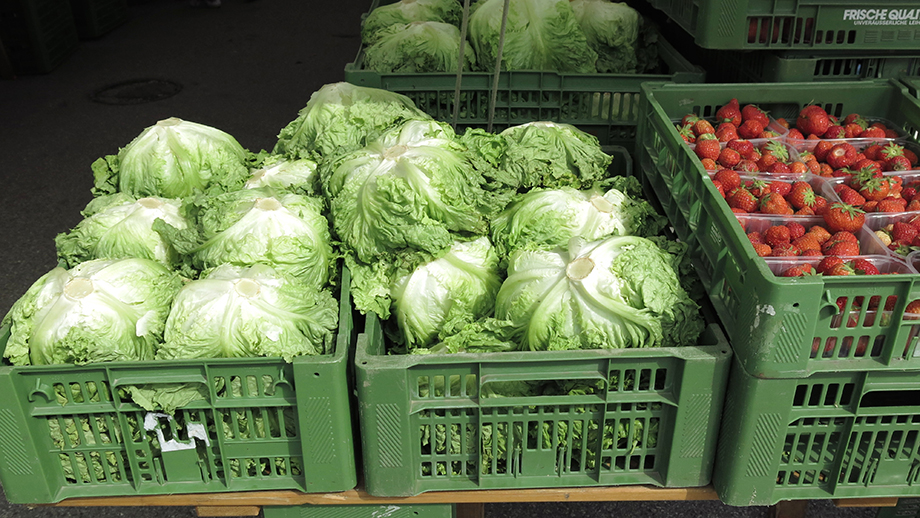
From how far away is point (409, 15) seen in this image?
4426 millimetres

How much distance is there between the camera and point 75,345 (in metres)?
2.13

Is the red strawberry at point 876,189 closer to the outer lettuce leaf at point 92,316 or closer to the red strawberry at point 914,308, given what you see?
the red strawberry at point 914,308

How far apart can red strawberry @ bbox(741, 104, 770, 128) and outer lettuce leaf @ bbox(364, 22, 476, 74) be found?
1502 millimetres

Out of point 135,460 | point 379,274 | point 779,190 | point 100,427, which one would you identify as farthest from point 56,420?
point 779,190

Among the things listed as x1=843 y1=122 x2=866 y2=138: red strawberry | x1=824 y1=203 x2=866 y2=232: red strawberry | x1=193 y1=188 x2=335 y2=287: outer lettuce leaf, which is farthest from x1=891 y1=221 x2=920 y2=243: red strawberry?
x1=193 y1=188 x2=335 y2=287: outer lettuce leaf

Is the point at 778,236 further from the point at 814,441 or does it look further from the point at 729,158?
the point at 814,441

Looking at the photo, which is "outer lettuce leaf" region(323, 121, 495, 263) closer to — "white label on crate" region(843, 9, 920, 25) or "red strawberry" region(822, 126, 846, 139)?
"red strawberry" region(822, 126, 846, 139)

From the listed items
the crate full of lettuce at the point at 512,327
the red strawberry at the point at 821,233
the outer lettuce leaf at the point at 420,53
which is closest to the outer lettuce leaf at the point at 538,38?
the outer lettuce leaf at the point at 420,53

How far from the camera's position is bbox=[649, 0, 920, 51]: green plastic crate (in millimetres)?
3010

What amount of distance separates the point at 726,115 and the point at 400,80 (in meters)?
1.58

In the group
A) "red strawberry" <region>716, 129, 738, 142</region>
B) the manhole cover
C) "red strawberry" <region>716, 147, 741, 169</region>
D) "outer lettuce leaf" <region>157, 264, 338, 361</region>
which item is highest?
"red strawberry" <region>716, 129, 738, 142</region>

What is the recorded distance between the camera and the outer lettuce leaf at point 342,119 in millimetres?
3168

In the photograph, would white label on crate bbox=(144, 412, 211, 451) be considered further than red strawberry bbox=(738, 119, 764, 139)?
No

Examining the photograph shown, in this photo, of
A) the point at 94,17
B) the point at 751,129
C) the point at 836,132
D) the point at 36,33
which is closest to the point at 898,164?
the point at 836,132
